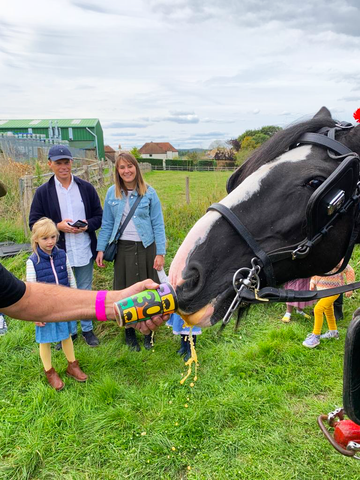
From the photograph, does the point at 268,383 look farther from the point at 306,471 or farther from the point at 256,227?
the point at 256,227

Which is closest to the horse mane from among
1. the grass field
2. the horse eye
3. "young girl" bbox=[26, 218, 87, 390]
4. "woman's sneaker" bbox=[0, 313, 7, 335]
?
the horse eye

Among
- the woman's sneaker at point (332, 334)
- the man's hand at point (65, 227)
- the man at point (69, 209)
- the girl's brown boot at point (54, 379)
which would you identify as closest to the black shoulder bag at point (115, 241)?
the man at point (69, 209)

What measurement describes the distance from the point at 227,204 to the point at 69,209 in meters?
2.94

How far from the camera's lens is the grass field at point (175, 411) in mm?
2658

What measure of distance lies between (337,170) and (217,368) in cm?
285

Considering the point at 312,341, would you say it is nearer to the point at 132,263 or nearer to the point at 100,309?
the point at 132,263

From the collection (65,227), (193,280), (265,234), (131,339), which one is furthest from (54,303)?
(131,339)

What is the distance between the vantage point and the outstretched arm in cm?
201

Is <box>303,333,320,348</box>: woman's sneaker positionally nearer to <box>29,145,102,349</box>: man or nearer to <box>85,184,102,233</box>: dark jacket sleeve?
<box>29,145,102,349</box>: man

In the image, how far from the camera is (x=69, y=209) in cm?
422

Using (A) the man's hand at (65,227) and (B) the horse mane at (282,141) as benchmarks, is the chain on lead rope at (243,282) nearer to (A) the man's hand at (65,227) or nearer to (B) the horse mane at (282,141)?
(B) the horse mane at (282,141)

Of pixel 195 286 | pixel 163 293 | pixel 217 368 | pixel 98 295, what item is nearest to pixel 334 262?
pixel 195 286

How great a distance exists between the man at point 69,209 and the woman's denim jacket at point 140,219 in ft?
0.61

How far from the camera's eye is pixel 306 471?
8.54ft
